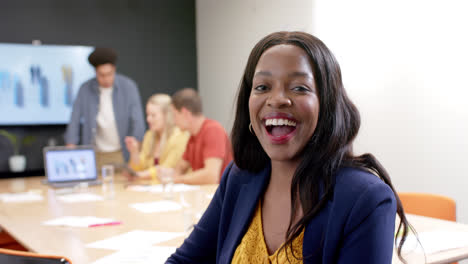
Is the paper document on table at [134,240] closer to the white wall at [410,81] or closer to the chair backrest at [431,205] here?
the chair backrest at [431,205]

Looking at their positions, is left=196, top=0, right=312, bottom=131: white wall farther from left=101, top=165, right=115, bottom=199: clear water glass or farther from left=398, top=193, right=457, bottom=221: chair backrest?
left=398, top=193, right=457, bottom=221: chair backrest

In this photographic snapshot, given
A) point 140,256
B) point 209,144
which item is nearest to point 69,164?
point 209,144

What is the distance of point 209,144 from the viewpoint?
3.66 m

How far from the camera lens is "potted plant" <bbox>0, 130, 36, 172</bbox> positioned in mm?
5516

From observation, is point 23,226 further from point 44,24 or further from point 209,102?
point 209,102

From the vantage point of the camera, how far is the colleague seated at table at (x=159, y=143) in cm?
414

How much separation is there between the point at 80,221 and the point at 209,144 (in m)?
1.36

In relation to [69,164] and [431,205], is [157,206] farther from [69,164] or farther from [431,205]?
[431,205]

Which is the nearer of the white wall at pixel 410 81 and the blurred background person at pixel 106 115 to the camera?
the white wall at pixel 410 81

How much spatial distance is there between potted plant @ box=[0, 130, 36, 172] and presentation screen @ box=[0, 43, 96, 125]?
160mm

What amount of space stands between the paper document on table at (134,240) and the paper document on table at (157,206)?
49 centimetres

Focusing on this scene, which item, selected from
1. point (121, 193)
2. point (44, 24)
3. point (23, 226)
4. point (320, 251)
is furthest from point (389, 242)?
point (44, 24)

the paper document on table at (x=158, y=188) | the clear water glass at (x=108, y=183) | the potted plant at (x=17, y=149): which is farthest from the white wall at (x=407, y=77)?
the potted plant at (x=17, y=149)

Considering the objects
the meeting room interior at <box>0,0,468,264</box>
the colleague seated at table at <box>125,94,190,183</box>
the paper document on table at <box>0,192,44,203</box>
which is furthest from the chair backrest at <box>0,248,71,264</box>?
the colleague seated at table at <box>125,94,190,183</box>
